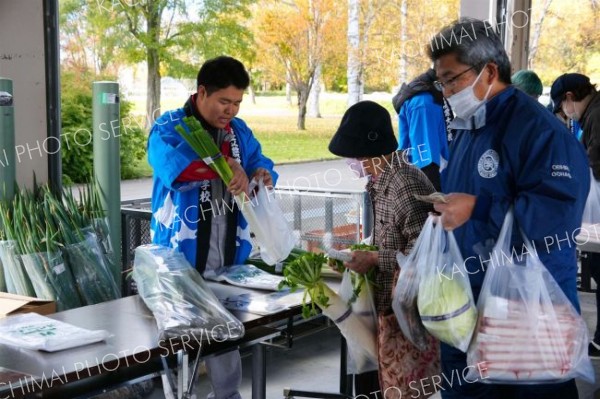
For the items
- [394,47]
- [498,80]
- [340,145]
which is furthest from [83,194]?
[394,47]

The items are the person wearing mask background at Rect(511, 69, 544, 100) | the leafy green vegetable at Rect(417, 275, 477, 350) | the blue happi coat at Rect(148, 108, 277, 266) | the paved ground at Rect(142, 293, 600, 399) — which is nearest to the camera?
the leafy green vegetable at Rect(417, 275, 477, 350)

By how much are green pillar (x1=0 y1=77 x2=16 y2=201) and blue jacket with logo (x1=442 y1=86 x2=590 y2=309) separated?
226 centimetres

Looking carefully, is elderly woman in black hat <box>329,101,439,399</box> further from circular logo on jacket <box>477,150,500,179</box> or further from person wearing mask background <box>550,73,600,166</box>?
person wearing mask background <box>550,73,600,166</box>

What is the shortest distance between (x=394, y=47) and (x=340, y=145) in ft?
33.1

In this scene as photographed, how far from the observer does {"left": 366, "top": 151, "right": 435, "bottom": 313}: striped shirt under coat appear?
2465 mm

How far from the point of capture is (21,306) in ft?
8.93

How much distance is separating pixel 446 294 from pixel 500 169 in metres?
0.38

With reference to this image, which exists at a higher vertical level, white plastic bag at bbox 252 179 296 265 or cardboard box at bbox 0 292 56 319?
white plastic bag at bbox 252 179 296 265

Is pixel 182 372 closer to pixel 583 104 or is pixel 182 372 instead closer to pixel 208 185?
pixel 208 185

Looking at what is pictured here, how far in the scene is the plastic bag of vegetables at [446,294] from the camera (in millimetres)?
2080

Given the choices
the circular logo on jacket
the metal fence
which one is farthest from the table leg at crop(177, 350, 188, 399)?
the metal fence

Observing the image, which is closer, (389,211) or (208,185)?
(389,211)

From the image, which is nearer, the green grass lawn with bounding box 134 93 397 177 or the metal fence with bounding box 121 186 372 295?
the metal fence with bounding box 121 186 372 295

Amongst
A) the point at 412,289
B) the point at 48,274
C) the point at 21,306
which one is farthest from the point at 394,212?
the point at 48,274
